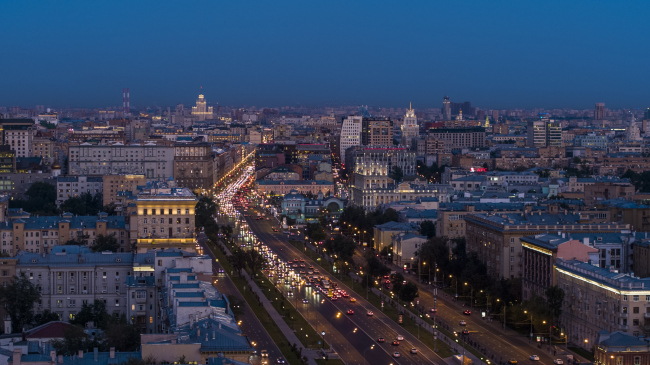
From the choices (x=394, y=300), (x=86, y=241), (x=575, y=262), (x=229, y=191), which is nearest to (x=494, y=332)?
(x=575, y=262)

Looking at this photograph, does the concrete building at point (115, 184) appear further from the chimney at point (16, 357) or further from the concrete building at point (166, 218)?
the chimney at point (16, 357)

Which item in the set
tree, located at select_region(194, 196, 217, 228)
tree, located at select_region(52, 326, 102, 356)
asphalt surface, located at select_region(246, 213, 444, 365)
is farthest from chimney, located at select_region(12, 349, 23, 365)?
tree, located at select_region(194, 196, 217, 228)

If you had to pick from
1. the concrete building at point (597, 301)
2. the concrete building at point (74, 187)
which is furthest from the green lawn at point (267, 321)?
the concrete building at point (74, 187)

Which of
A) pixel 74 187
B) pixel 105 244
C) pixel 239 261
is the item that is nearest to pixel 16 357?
pixel 105 244

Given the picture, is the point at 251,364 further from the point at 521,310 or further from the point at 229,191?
the point at 229,191

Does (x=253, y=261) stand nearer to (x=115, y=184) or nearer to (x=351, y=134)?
(x=115, y=184)
